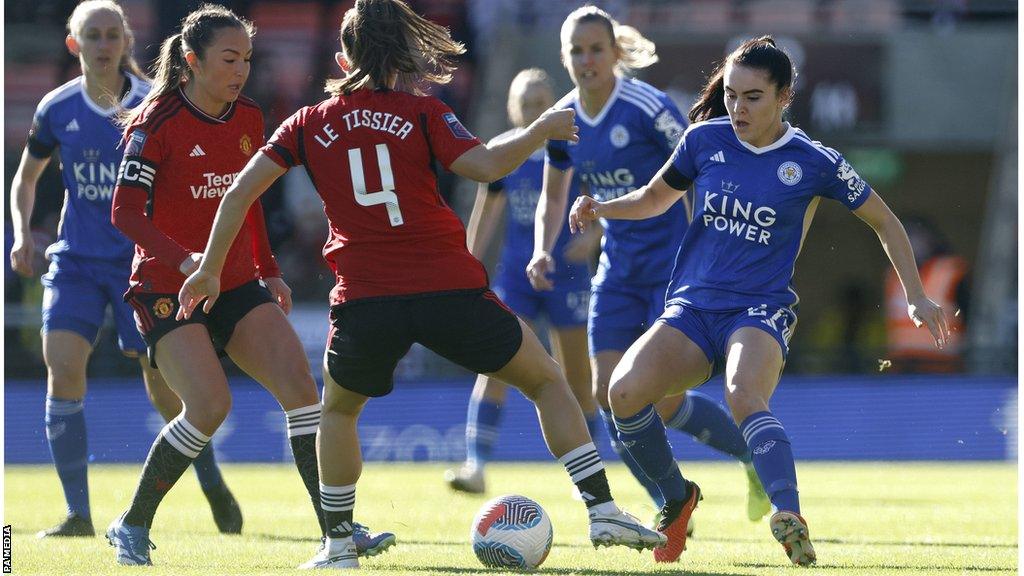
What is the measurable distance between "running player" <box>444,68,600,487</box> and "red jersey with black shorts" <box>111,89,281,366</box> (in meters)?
3.35

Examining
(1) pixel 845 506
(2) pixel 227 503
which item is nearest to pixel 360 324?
(2) pixel 227 503

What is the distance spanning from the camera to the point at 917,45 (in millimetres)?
18094

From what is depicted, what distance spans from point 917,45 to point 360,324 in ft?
46.7

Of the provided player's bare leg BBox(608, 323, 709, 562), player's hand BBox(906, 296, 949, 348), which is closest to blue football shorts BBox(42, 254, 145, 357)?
player's bare leg BBox(608, 323, 709, 562)

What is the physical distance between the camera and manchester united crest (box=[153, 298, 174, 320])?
5766mm

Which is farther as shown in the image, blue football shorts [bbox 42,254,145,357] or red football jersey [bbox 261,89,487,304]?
blue football shorts [bbox 42,254,145,357]

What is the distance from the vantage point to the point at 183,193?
5840mm

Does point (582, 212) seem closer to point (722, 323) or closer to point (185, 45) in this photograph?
point (722, 323)

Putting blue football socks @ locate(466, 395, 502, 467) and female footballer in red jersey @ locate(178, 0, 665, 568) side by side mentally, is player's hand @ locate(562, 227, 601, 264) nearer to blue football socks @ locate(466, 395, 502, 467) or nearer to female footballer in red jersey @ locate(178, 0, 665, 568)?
female footballer in red jersey @ locate(178, 0, 665, 568)

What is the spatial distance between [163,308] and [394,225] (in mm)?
1105

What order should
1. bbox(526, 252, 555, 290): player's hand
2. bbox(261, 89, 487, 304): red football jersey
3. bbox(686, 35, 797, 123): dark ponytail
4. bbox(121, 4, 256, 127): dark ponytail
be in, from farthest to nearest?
bbox(526, 252, 555, 290): player's hand → bbox(121, 4, 256, 127): dark ponytail → bbox(686, 35, 797, 123): dark ponytail → bbox(261, 89, 487, 304): red football jersey

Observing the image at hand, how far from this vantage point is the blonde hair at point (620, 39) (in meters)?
7.06

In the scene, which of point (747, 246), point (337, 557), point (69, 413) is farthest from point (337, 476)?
point (69, 413)

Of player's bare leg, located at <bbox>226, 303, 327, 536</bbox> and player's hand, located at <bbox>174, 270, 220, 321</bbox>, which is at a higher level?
player's hand, located at <bbox>174, 270, 220, 321</bbox>
